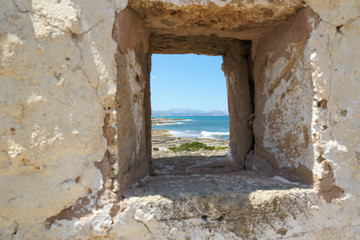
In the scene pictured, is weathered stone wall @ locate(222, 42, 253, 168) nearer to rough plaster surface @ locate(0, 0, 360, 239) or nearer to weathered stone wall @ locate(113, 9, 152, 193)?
rough plaster surface @ locate(0, 0, 360, 239)

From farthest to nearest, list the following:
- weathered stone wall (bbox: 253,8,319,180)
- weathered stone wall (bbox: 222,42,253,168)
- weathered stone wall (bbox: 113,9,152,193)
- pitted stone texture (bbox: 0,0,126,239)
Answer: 1. weathered stone wall (bbox: 222,42,253,168)
2. weathered stone wall (bbox: 253,8,319,180)
3. weathered stone wall (bbox: 113,9,152,193)
4. pitted stone texture (bbox: 0,0,126,239)

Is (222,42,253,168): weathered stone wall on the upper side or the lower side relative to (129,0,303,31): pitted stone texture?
lower

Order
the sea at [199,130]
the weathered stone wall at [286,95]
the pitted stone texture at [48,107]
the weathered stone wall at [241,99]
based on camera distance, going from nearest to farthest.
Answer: the pitted stone texture at [48,107], the weathered stone wall at [286,95], the weathered stone wall at [241,99], the sea at [199,130]

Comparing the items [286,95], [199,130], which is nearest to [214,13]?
[286,95]

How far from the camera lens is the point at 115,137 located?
1.53 m

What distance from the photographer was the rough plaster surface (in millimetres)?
1385

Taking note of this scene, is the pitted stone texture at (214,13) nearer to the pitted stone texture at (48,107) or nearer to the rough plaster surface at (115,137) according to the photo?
the rough plaster surface at (115,137)

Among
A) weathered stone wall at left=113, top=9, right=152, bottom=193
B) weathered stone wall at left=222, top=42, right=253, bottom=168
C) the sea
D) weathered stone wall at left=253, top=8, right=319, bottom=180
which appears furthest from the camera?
the sea

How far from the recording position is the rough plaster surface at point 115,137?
138cm

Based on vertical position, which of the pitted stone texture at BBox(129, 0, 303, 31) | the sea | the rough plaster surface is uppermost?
the pitted stone texture at BBox(129, 0, 303, 31)

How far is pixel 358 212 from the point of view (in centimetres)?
166

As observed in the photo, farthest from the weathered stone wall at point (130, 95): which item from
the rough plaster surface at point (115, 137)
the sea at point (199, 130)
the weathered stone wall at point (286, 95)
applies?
the sea at point (199, 130)

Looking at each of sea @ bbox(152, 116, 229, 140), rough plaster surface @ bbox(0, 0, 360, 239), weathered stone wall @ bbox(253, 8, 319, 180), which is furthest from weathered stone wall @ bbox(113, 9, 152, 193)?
sea @ bbox(152, 116, 229, 140)

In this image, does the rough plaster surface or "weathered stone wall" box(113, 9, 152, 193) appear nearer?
the rough plaster surface
